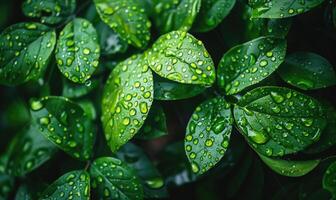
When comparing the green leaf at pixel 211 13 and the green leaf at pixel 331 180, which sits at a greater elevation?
the green leaf at pixel 211 13

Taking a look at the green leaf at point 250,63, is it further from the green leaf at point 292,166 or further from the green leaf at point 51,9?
the green leaf at point 51,9

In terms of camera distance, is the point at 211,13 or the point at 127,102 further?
the point at 211,13

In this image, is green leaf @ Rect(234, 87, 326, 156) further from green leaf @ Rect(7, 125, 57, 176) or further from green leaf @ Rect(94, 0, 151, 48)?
green leaf @ Rect(7, 125, 57, 176)

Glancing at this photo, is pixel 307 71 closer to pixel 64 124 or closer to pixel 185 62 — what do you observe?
pixel 185 62

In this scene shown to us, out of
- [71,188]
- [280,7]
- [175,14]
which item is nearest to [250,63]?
[280,7]

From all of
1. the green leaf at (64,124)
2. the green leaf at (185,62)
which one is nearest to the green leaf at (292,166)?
the green leaf at (185,62)
